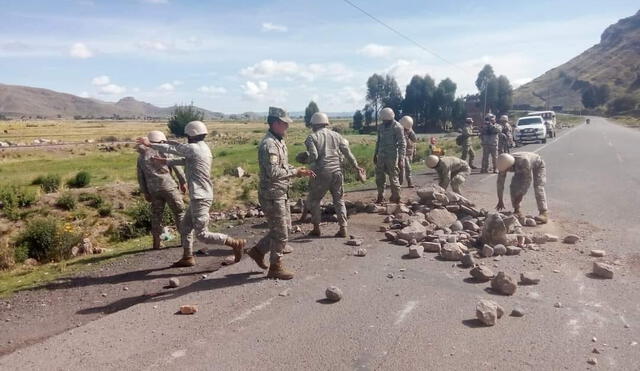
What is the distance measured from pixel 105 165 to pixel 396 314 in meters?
25.9

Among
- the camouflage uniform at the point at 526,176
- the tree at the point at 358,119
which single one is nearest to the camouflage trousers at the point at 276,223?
the camouflage uniform at the point at 526,176

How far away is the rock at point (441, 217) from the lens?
9312 mm

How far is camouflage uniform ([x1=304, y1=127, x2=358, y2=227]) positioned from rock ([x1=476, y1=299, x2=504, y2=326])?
3751mm

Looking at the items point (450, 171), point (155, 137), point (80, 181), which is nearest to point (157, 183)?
point (155, 137)

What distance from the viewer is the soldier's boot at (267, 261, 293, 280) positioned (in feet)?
21.3

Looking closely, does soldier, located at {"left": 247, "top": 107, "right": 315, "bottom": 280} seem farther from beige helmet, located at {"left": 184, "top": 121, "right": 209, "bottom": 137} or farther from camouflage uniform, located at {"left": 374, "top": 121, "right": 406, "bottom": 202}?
camouflage uniform, located at {"left": 374, "top": 121, "right": 406, "bottom": 202}

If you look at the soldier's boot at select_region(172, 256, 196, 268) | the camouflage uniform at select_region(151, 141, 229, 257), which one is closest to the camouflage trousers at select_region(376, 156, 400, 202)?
the soldier's boot at select_region(172, 256, 196, 268)

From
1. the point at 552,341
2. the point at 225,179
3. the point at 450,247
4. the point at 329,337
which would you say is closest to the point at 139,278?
the point at 329,337

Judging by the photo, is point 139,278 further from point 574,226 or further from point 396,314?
point 574,226

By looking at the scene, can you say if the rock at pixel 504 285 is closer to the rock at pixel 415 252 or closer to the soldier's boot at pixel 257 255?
the rock at pixel 415 252

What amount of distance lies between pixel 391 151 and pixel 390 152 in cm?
3

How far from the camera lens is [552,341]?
4625 mm

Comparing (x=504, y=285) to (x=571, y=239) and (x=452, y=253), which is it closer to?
(x=452, y=253)

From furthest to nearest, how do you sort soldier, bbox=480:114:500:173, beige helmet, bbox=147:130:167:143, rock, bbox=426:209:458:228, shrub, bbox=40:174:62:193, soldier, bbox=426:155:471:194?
1. shrub, bbox=40:174:62:193
2. soldier, bbox=480:114:500:173
3. soldier, bbox=426:155:471:194
4. rock, bbox=426:209:458:228
5. beige helmet, bbox=147:130:167:143
